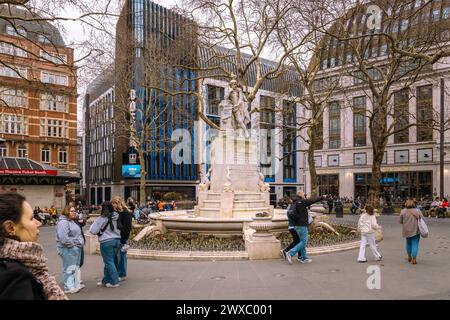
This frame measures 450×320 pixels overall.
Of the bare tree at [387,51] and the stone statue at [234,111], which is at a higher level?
the bare tree at [387,51]

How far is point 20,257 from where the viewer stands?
238cm

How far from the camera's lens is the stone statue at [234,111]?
1730 cm

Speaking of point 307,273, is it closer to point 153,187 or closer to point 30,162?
point 30,162

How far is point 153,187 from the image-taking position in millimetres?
56062

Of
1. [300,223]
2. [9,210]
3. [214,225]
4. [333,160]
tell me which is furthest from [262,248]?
[333,160]

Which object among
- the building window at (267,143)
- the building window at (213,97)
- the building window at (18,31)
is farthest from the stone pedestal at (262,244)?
the building window at (267,143)

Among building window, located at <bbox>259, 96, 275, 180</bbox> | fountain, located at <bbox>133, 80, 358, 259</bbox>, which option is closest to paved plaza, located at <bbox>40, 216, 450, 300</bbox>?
fountain, located at <bbox>133, 80, 358, 259</bbox>

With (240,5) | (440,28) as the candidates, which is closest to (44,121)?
(240,5)

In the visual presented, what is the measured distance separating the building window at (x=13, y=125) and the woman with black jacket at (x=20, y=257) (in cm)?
4739

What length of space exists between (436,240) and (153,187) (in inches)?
1776

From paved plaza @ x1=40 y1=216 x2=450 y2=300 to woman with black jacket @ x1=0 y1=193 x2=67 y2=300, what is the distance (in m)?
4.85

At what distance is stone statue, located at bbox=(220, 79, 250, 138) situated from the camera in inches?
681

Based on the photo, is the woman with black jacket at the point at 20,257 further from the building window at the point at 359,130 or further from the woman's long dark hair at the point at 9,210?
the building window at the point at 359,130

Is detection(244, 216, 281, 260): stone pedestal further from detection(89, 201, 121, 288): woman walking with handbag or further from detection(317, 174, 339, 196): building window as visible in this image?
detection(317, 174, 339, 196): building window
